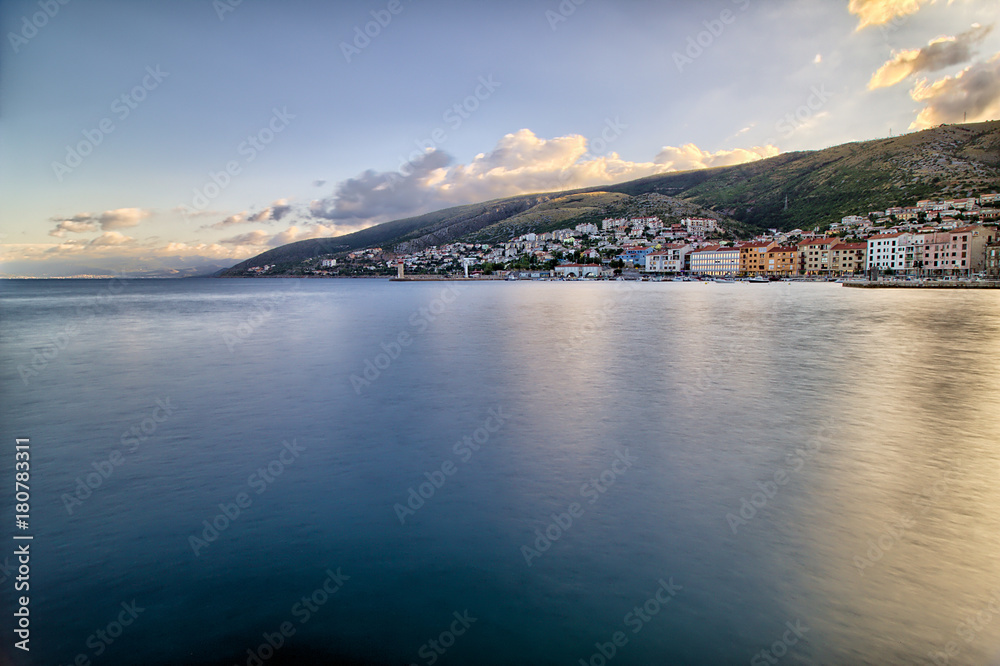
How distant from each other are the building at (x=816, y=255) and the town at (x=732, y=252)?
142 mm

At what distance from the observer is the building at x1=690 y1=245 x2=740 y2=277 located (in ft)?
274

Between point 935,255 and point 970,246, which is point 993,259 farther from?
point 935,255

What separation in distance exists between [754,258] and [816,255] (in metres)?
8.71

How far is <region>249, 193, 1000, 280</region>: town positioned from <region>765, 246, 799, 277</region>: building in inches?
5.8

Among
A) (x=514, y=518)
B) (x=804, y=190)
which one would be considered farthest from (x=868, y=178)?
(x=514, y=518)

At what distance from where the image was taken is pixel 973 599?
11.0ft

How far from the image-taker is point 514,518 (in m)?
4.52

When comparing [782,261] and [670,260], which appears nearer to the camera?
[782,261]

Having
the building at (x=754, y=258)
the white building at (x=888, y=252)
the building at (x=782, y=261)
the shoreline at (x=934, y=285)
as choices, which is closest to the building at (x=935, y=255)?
the white building at (x=888, y=252)

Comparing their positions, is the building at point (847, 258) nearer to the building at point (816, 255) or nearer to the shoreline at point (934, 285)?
the building at point (816, 255)

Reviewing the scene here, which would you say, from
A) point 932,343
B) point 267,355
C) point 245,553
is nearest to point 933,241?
point 932,343

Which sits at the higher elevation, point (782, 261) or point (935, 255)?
A: point (782, 261)

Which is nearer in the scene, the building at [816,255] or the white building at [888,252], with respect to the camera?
the white building at [888,252]

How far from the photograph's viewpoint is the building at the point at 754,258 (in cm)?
8050
